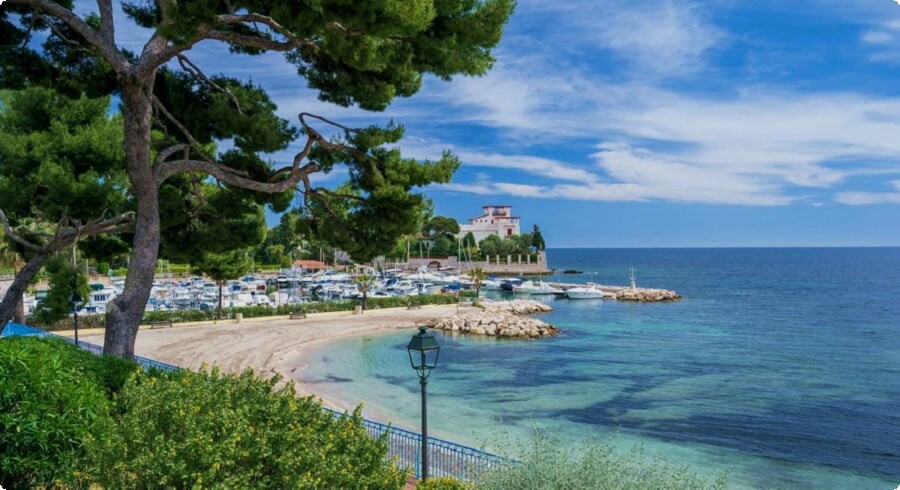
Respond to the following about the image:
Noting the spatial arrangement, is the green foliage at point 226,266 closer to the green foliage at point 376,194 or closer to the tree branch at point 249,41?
the green foliage at point 376,194

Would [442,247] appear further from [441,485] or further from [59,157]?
[441,485]

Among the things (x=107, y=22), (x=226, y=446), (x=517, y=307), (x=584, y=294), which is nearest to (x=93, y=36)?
(x=107, y=22)

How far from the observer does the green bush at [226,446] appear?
165 inches

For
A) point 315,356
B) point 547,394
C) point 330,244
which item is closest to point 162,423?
point 330,244

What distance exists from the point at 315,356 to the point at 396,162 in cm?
1691

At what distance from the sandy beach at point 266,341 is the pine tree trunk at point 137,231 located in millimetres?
7303

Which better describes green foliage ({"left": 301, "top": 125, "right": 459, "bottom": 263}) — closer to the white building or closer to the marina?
the marina

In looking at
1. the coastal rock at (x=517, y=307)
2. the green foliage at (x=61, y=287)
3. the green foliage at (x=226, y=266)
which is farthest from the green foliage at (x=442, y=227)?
the green foliage at (x=61, y=287)

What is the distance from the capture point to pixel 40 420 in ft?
16.4

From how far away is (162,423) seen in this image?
15.5 feet

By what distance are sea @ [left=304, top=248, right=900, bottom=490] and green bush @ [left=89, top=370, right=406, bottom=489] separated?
2.73 meters

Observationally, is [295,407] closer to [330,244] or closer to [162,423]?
[162,423]

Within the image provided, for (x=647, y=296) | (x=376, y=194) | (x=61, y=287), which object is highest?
(x=376, y=194)

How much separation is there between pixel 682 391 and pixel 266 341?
18.1m
